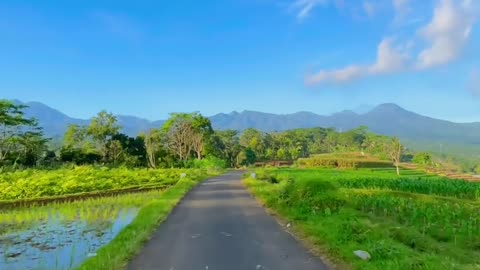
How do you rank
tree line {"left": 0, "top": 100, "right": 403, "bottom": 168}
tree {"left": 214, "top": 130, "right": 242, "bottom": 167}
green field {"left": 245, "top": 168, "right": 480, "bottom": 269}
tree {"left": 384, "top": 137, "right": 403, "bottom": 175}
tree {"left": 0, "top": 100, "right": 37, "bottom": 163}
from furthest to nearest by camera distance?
tree {"left": 214, "top": 130, "right": 242, "bottom": 167} < tree {"left": 384, "top": 137, "right": 403, "bottom": 175} < tree line {"left": 0, "top": 100, "right": 403, "bottom": 168} < tree {"left": 0, "top": 100, "right": 37, "bottom": 163} < green field {"left": 245, "top": 168, "right": 480, "bottom": 269}

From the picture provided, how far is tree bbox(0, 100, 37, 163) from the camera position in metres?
45.4

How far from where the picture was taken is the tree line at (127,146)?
4700 centimetres

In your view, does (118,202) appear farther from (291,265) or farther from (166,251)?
(291,265)

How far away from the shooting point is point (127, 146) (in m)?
58.8

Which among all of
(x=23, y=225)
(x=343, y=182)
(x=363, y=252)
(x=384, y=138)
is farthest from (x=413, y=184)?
(x=384, y=138)

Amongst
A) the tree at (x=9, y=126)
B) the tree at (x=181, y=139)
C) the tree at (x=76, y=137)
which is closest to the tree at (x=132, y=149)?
the tree at (x=76, y=137)

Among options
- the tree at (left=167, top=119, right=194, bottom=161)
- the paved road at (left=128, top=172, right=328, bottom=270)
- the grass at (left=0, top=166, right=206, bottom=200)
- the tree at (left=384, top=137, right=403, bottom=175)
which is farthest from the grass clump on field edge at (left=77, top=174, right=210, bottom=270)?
the tree at (left=167, top=119, right=194, bottom=161)

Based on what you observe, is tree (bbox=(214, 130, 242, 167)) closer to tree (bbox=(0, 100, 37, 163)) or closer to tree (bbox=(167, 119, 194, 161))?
tree (bbox=(167, 119, 194, 161))

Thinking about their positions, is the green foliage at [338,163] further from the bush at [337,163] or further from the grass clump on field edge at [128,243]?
the grass clump on field edge at [128,243]

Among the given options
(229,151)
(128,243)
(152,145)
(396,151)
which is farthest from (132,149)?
(128,243)

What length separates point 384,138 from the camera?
356 ft

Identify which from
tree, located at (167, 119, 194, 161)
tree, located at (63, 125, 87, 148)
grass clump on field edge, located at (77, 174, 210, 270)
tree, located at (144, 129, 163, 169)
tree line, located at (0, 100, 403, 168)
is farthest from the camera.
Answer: tree, located at (167, 119, 194, 161)

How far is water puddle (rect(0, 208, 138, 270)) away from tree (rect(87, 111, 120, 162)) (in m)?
42.7

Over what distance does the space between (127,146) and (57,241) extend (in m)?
48.4
